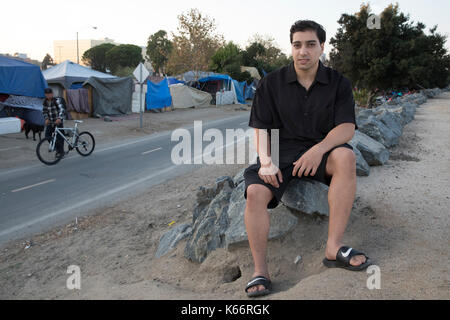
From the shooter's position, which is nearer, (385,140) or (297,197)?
(297,197)

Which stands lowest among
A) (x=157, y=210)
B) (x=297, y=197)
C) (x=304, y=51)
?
(x=157, y=210)

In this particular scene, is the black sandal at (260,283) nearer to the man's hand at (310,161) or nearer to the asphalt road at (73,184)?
the man's hand at (310,161)

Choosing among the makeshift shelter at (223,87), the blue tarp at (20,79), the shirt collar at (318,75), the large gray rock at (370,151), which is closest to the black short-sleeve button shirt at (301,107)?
the shirt collar at (318,75)

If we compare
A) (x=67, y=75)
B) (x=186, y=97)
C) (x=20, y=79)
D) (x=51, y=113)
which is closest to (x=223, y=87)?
(x=186, y=97)

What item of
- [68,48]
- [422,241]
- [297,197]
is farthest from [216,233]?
[68,48]

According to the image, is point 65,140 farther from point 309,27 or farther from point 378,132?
point 309,27

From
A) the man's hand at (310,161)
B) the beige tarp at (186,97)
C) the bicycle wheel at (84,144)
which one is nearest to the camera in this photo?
the man's hand at (310,161)

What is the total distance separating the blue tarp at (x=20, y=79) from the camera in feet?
46.1

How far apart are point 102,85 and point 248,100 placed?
22.1 metres

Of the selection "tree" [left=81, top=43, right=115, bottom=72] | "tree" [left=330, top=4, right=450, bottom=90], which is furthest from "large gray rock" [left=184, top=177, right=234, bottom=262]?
"tree" [left=81, top=43, right=115, bottom=72]

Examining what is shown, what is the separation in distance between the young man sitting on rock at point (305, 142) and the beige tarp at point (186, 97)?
2453 cm

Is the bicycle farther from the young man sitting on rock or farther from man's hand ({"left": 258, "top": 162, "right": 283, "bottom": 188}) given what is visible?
man's hand ({"left": 258, "top": 162, "right": 283, "bottom": 188})
